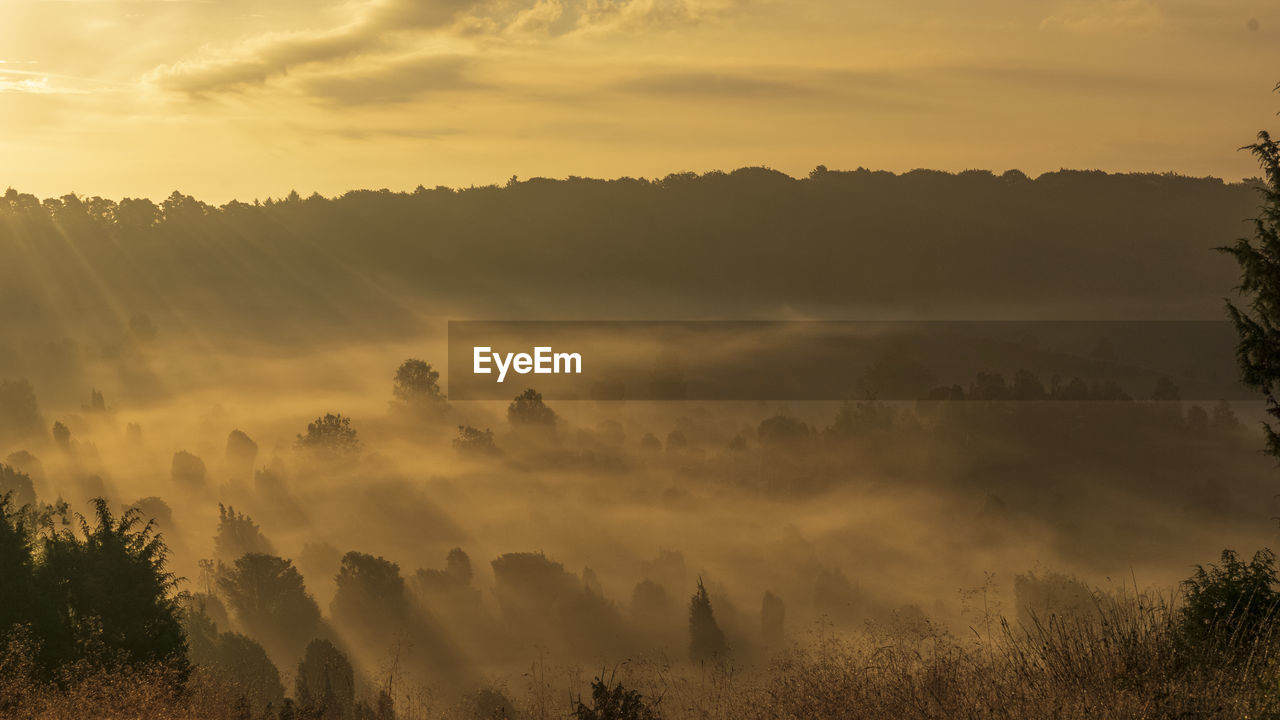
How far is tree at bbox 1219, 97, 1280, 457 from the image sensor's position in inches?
828

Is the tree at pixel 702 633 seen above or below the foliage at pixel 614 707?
below

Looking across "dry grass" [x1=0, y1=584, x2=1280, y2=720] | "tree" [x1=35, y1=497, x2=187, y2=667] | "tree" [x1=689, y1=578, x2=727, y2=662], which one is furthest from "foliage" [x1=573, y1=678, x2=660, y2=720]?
"tree" [x1=689, y1=578, x2=727, y2=662]

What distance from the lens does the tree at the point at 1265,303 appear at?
69.0ft

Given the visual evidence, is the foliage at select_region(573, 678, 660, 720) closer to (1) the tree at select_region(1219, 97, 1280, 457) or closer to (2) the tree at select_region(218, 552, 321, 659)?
(1) the tree at select_region(1219, 97, 1280, 457)

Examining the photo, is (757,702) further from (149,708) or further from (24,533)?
(24,533)

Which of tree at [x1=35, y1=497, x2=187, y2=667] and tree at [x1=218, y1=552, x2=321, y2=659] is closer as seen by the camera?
tree at [x1=35, y1=497, x2=187, y2=667]

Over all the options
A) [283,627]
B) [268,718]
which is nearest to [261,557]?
[283,627]

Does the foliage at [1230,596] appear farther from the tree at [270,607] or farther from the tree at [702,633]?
the tree at [702,633]

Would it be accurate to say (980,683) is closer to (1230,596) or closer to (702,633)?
(1230,596)

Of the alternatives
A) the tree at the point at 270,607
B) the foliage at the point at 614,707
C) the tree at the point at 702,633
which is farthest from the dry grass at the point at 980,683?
the tree at the point at 702,633

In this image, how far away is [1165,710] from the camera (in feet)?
37.2

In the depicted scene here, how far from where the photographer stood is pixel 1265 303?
21.2 metres

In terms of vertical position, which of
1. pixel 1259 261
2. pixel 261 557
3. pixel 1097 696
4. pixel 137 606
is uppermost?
pixel 1259 261

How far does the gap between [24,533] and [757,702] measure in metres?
28.5
